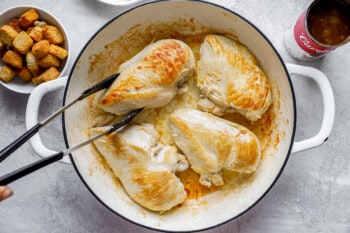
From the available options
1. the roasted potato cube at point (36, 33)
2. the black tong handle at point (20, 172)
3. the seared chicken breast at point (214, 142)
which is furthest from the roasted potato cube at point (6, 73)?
the seared chicken breast at point (214, 142)

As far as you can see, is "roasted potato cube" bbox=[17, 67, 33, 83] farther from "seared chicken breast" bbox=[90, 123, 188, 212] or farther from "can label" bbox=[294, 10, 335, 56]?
"can label" bbox=[294, 10, 335, 56]

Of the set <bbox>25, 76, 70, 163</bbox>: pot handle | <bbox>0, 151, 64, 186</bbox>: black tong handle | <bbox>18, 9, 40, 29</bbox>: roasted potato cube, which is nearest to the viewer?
<bbox>0, 151, 64, 186</bbox>: black tong handle

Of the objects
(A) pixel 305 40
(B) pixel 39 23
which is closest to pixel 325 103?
(A) pixel 305 40

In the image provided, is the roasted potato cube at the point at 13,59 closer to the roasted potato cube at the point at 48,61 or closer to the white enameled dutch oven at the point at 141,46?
the roasted potato cube at the point at 48,61

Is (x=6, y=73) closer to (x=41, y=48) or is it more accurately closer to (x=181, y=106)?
(x=41, y=48)

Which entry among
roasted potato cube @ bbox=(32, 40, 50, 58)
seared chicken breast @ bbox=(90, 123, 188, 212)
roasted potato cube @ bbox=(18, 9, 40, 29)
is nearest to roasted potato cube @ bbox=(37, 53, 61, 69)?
roasted potato cube @ bbox=(32, 40, 50, 58)
